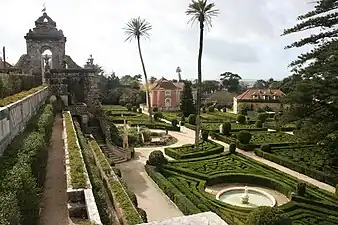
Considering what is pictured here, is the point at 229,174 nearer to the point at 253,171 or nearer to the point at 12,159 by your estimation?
the point at 253,171

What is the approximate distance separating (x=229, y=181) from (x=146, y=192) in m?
4.42

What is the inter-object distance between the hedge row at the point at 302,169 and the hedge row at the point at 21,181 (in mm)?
13812

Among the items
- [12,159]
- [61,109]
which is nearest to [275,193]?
[12,159]

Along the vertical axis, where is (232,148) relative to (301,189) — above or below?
above

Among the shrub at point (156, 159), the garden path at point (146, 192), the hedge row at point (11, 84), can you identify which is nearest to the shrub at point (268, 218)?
the garden path at point (146, 192)

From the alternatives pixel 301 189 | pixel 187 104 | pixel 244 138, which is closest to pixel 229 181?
pixel 301 189

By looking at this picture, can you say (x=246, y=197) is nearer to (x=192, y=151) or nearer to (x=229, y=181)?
(x=229, y=181)

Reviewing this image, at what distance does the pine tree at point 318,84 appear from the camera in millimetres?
13094

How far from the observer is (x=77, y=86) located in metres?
26.0

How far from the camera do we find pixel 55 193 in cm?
816

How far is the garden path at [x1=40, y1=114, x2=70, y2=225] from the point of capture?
6.69 metres

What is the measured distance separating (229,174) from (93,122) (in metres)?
11.6

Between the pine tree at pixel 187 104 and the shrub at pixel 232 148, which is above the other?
the pine tree at pixel 187 104

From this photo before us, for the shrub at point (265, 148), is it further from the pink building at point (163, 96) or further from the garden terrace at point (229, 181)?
the pink building at point (163, 96)
